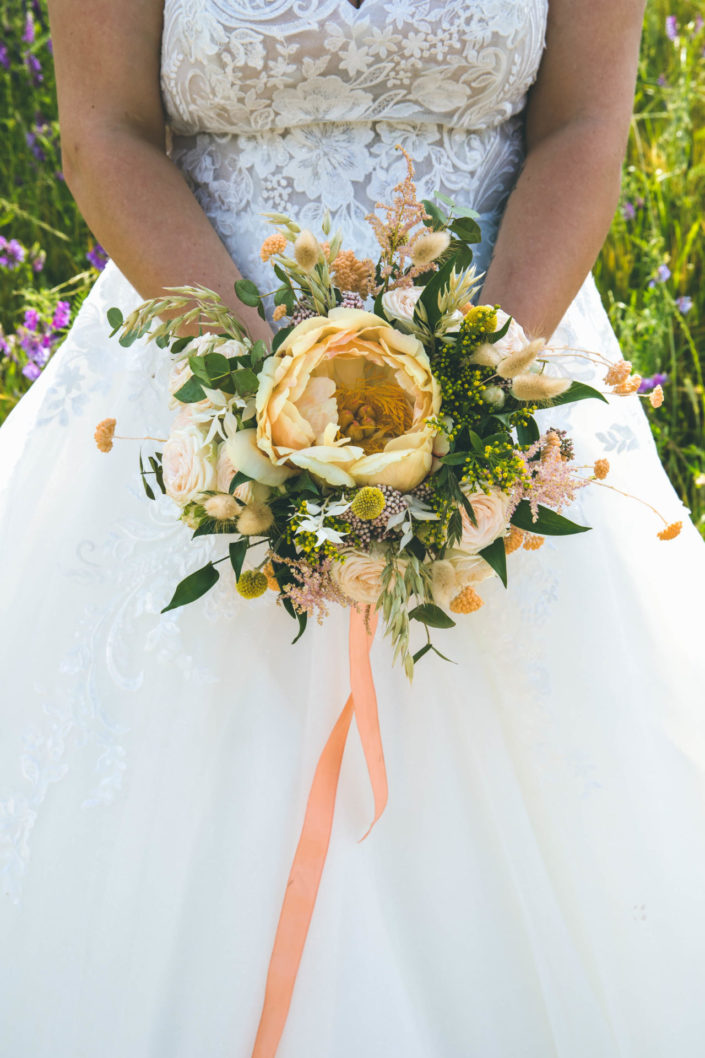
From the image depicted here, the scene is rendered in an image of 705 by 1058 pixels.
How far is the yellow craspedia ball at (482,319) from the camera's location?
3.23 ft

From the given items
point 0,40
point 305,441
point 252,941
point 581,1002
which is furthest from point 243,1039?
point 0,40

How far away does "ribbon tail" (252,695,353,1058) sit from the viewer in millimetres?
1141

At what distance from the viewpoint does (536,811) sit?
1293 millimetres

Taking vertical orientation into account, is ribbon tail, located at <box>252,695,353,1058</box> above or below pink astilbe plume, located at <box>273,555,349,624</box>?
below

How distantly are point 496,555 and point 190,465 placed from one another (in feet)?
1.19

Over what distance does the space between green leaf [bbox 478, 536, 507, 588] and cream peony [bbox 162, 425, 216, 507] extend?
324mm

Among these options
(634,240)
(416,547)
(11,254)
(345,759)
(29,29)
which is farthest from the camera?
(29,29)

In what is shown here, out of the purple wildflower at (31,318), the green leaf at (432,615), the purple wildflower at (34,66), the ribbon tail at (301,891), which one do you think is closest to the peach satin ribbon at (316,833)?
the ribbon tail at (301,891)

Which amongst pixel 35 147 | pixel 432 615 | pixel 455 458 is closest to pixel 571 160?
pixel 455 458

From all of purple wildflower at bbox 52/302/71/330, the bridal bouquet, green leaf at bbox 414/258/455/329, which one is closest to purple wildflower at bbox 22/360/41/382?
purple wildflower at bbox 52/302/71/330

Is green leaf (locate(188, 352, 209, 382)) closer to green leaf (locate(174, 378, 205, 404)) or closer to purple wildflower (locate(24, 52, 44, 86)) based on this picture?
green leaf (locate(174, 378, 205, 404))

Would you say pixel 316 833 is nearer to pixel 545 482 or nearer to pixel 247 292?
pixel 545 482

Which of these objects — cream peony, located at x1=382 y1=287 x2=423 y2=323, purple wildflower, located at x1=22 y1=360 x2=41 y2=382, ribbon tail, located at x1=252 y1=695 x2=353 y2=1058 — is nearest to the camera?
cream peony, located at x1=382 y1=287 x2=423 y2=323

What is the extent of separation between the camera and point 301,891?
117 centimetres
